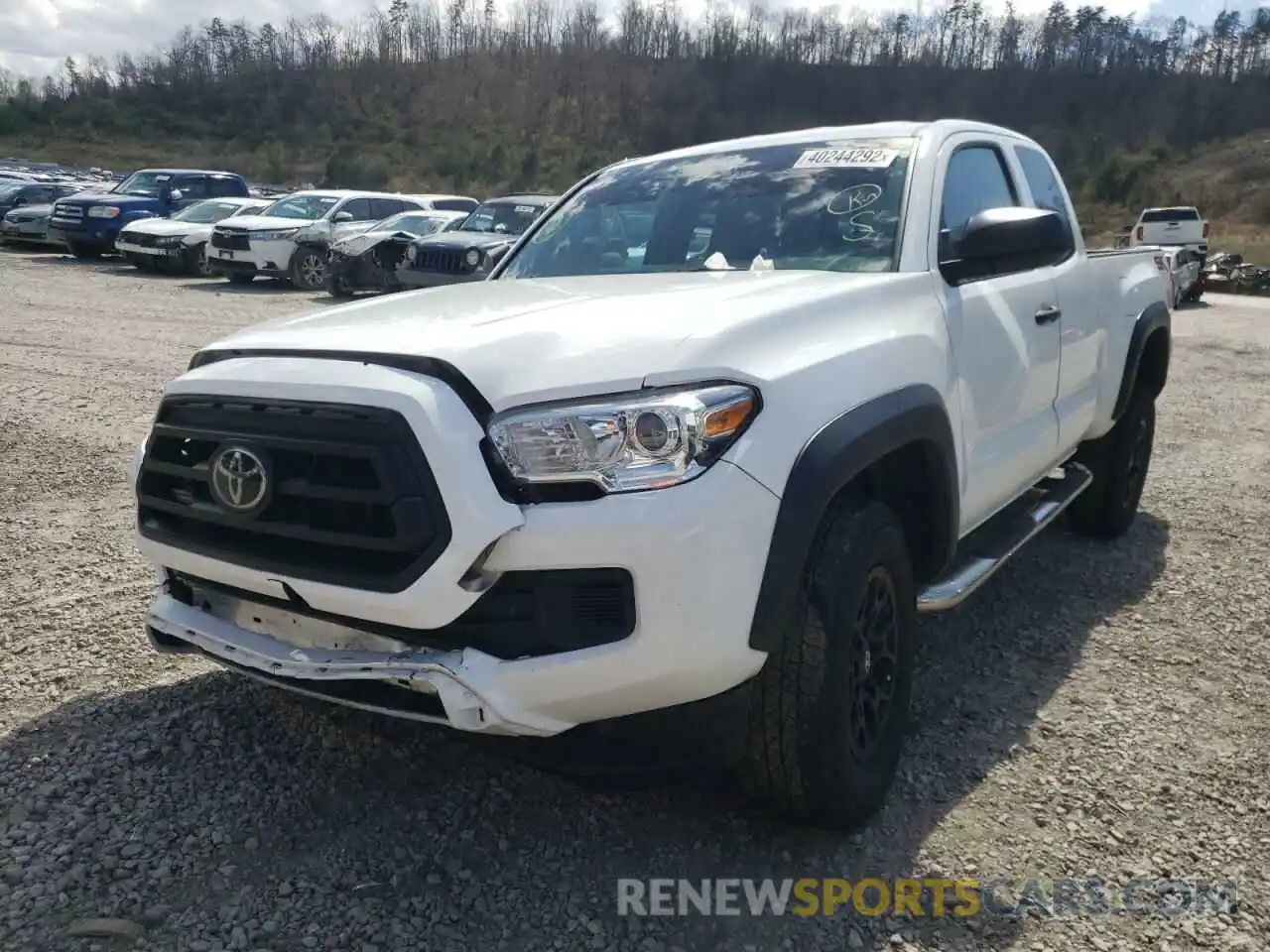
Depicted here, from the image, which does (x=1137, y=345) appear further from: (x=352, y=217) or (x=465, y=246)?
(x=352, y=217)

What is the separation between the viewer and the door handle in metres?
3.90

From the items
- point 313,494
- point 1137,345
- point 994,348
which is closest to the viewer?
point 313,494

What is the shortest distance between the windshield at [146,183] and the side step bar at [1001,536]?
21592 millimetres

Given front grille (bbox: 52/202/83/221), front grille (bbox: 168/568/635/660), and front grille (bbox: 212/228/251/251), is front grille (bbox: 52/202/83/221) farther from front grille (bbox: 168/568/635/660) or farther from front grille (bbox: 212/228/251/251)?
front grille (bbox: 168/568/635/660)

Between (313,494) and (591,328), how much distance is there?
29.1 inches

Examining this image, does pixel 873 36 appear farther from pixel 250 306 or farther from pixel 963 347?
pixel 963 347

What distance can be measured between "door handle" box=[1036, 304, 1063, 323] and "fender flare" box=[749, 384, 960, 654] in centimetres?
127

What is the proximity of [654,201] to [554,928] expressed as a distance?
101 inches

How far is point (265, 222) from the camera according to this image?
17562 mm

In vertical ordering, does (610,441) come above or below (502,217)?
above

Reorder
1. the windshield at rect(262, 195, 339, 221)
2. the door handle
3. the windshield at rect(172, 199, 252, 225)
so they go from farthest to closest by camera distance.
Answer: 1. the windshield at rect(172, 199, 252, 225)
2. the windshield at rect(262, 195, 339, 221)
3. the door handle

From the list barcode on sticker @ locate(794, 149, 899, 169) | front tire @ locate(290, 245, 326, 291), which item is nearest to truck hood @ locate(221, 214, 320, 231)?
front tire @ locate(290, 245, 326, 291)

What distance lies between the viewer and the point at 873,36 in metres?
93.6

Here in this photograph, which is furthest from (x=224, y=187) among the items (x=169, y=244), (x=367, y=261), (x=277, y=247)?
(x=367, y=261)
